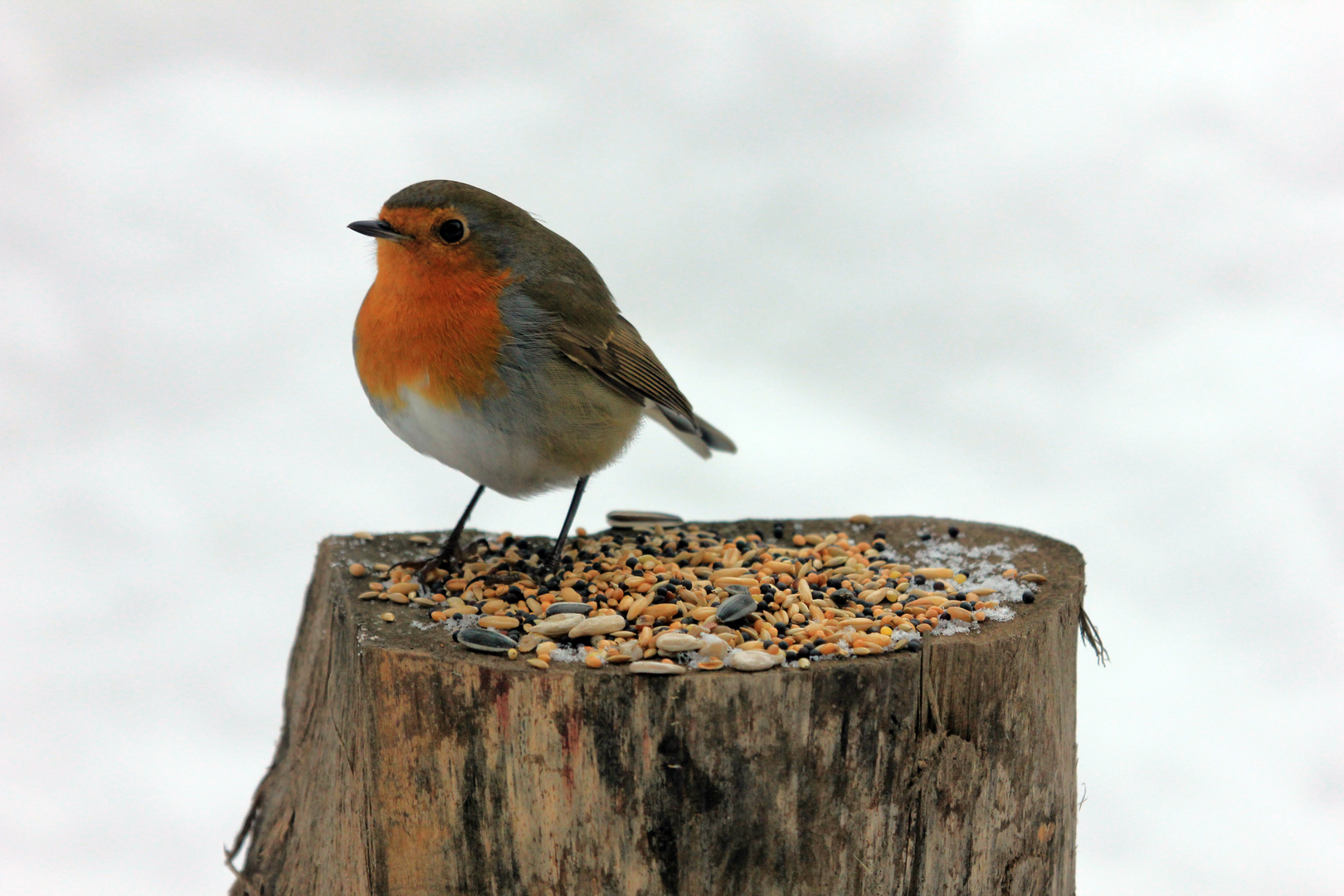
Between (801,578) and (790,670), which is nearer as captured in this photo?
(790,670)

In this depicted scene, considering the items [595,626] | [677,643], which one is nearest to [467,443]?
[595,626]

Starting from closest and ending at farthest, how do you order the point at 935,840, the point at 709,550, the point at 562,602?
the point at 935,840 < the point at 562,602 < the point at 709,550

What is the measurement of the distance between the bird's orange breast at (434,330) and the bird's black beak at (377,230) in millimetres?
46

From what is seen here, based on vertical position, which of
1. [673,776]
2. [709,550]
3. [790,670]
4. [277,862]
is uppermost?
[709,550]

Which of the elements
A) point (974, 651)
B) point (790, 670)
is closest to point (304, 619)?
point (790, 670)

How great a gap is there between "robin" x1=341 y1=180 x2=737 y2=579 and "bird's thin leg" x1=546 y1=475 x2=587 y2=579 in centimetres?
2

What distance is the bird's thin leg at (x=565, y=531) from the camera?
4.11 metres

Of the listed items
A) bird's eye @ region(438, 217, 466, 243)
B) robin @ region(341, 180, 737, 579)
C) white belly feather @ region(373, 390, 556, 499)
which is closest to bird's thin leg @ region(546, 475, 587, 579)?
robin @ region(341, 180, 737, 579)

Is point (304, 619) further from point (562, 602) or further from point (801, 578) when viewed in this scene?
point (801, 578)

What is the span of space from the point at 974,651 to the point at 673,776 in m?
0.90

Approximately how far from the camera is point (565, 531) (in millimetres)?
4148

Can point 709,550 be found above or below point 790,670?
above

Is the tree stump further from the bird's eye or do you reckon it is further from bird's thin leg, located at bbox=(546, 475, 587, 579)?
the bird's eye

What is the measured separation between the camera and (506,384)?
12.3 ft
